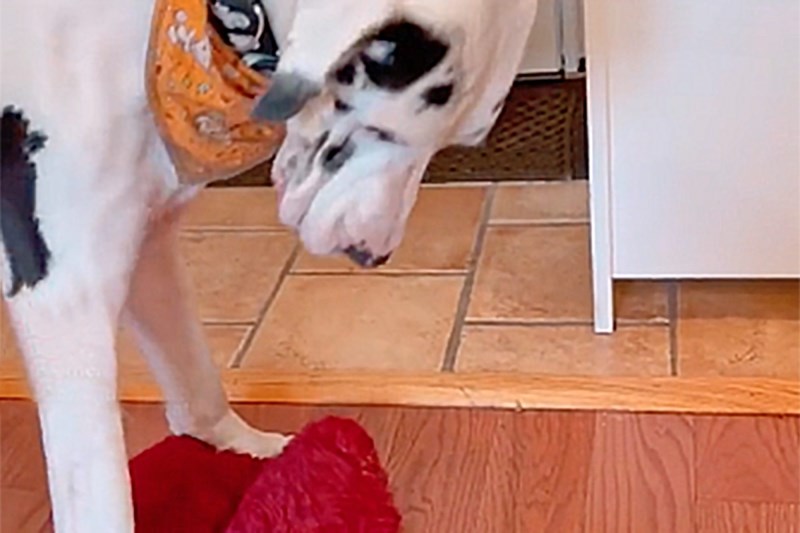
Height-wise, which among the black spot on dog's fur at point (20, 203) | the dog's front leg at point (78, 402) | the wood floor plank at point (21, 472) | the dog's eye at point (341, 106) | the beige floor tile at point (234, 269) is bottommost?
the beige floor tile at point (234, 269)

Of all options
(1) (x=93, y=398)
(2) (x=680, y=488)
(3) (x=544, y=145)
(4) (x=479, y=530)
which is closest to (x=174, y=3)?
(1) (x=93, y=398)

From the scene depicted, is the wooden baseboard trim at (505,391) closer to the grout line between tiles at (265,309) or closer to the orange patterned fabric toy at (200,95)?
the grout line between tiles at (265,309)

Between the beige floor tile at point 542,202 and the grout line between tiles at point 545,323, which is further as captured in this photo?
the beige floor tile at point 542,202

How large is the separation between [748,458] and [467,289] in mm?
514

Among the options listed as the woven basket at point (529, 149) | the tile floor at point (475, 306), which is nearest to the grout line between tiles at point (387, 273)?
the tile floor at point (475, 306)

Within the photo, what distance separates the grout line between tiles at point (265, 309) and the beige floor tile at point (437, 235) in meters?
0.01

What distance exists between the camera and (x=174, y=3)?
87 cm

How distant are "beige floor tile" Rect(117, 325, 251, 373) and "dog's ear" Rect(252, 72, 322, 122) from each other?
76cm

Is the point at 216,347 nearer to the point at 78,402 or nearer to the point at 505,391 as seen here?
the point at 505,391

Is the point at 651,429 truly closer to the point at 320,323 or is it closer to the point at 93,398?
the point at 320,323

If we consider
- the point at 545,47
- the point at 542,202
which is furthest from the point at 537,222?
the point at 545,47

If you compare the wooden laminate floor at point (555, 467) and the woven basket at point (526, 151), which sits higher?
the wooden laminate floor at point (555, 467)

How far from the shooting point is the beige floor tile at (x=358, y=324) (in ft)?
5.20

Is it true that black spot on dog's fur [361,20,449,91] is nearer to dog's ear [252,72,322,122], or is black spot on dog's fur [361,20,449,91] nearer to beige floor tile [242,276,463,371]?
dog's ear [252,72,322,122]
